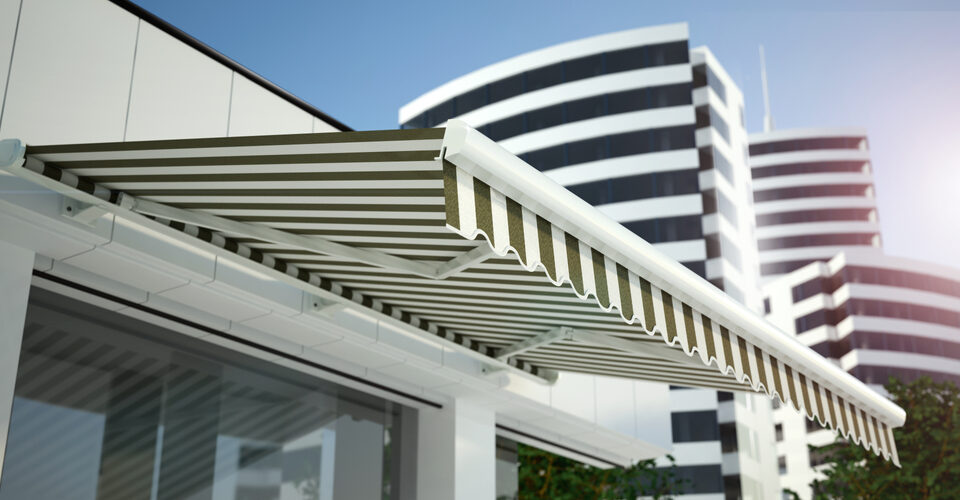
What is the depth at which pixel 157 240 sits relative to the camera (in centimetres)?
561

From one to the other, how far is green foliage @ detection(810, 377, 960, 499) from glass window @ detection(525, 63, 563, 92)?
132ft

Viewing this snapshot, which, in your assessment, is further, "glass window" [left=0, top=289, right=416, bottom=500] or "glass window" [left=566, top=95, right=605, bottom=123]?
"glass window" [left=566, top=95, right=605, bottom=123]

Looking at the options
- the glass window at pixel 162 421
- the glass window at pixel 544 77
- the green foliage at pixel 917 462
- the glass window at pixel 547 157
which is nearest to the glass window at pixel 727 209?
the glass window at pixel 547 157

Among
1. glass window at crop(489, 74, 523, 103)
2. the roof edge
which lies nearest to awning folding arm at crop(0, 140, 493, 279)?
the roof edge

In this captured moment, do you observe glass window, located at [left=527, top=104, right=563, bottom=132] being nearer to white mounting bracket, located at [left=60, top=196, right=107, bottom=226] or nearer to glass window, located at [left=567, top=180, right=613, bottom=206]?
glass window, located at [left=567, top=180, right=613, bottom=206]

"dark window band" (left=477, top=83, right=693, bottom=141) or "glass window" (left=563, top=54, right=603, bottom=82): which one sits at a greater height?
"glass window" (left=563, top=54, right=603, bottom=82)

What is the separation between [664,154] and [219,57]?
4899cm

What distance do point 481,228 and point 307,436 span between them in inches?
177

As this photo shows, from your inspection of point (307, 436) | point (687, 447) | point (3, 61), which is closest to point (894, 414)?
point (307, 436)

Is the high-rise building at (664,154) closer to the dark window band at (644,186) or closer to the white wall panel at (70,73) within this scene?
the dark window band at (644,186)

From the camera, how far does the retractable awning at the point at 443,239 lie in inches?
149

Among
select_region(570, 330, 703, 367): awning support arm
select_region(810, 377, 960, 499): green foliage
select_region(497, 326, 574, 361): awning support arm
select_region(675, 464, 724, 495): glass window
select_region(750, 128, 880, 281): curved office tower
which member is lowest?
select_region(570, 330, 703, 367): awning support arm

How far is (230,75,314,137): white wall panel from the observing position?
647cm

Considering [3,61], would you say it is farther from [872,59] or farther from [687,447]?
[872,59]
